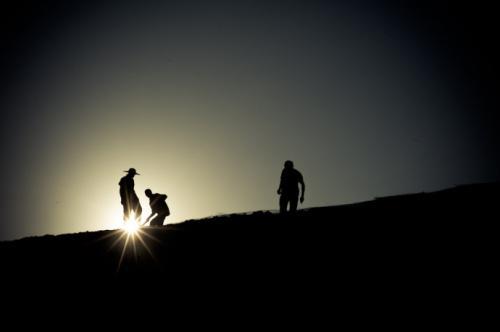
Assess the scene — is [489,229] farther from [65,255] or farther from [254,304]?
[65,255]

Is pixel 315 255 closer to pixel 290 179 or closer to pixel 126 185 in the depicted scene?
pixel 290 179

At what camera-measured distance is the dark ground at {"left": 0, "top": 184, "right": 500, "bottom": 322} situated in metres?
5.20

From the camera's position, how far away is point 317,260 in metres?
6.48

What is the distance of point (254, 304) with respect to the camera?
5.26 metres

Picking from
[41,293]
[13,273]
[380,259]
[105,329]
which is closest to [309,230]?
[380,259]

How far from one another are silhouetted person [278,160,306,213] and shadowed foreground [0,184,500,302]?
9.26ft

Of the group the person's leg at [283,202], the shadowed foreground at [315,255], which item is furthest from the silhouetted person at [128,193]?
the person's leg at [283,202]

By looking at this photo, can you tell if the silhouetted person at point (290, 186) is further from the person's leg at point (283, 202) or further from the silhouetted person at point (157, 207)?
the silhouetted person at point (157, 207)

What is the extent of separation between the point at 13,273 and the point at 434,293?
27.4 feet

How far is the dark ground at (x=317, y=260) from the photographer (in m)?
5.20

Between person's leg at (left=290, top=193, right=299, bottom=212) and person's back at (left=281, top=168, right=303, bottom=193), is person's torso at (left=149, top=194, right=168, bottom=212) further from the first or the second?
person's leg at (left=290, top=193, right=299, bottom=212)

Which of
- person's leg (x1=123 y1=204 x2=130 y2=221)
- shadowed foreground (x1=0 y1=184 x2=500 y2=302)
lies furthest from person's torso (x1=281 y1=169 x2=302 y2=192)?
person's leg (x1=123 y1=204 x2=130 y2=221)

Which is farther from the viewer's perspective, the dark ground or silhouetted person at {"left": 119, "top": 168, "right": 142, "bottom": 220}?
silhouetted person at {"left": 119, "top": 168, "right": 142, "bottom": 220}

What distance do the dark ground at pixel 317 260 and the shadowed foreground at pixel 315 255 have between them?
0.02 metres
